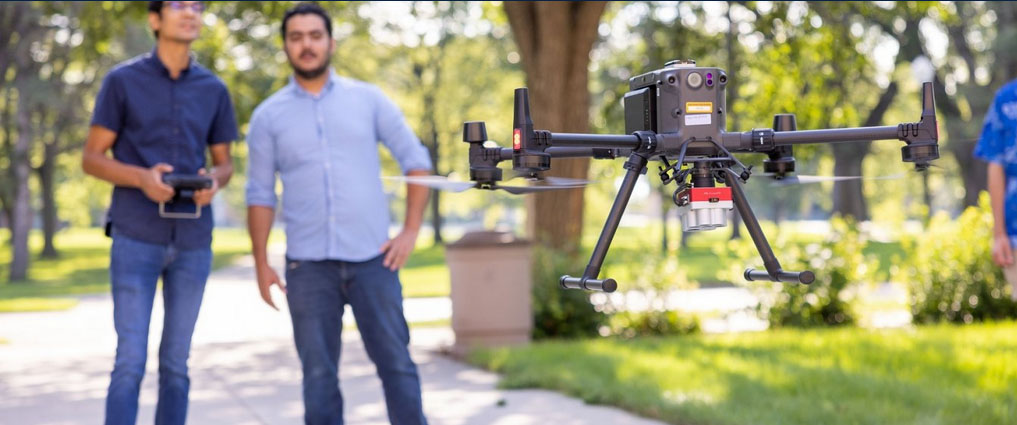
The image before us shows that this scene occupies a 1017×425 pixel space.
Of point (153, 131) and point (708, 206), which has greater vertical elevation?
point (153, 131)

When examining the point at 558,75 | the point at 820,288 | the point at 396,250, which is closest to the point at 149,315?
the point at 396,250

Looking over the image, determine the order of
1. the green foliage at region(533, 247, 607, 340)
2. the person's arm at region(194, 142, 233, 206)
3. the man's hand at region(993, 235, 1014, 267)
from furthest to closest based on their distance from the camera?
the green foliage at region(533, 247, 607, 340) → the man's hand at region(993, 235, 1014, 267) → the person's arm at region(194, 142, 233, 206)

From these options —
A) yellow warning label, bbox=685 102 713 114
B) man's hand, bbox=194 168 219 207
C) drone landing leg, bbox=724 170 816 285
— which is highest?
yellow warning label, bbox=685 102 713 114

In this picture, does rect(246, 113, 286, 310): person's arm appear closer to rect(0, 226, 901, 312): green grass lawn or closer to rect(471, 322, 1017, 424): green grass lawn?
rect(471, 322, 1017, 424): green grass lawn

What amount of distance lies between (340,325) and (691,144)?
2.43 meters

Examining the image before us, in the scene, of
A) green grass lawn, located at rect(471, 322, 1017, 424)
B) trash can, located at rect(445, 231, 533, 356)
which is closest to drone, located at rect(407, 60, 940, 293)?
green grass lawn, located at rect(471, 322, 1017, 424)

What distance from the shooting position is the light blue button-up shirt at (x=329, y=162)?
4.55 m

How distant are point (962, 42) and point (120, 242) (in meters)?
28.5

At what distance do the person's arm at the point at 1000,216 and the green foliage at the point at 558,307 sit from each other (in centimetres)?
541

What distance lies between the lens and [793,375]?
7359 millimetres

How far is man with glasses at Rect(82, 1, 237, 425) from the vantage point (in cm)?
446

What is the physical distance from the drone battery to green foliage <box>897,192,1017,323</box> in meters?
10.0

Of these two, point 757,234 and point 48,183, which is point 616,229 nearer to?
point 757,234

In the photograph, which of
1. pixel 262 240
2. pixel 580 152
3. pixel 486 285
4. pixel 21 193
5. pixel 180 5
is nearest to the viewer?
pixel 580 152
